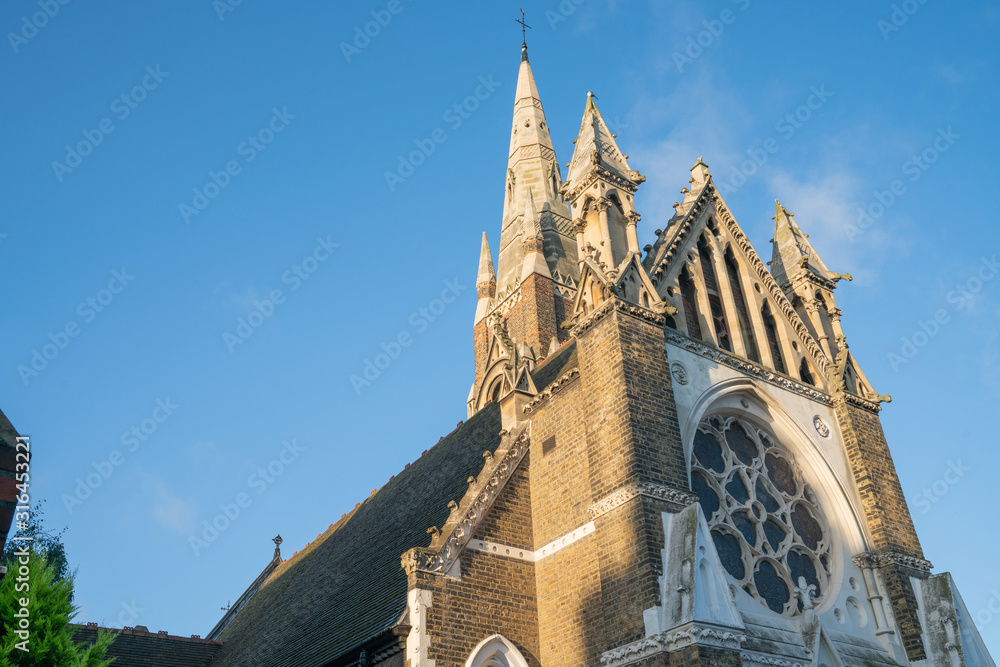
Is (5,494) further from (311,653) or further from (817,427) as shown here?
(817,427)

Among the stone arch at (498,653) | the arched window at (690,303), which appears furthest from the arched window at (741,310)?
the stone arch at (498,653)

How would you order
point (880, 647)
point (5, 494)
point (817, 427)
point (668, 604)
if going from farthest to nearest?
point (817, 427), point (880, 647), point (668, 604), point (5, 494)

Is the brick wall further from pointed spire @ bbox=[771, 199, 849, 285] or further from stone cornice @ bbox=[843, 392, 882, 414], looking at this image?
pointed spire @ bbox=[771, 199, 849, 285]

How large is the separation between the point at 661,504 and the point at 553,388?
392 cm

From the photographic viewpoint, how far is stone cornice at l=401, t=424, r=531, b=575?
555 inches

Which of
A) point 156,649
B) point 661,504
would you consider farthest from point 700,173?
point 156,649

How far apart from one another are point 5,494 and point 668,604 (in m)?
8.98

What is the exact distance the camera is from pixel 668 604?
1230 cm

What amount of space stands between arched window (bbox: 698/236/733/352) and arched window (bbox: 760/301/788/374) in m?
1.13

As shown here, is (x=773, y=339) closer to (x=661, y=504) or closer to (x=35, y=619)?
(x=661, y=504)

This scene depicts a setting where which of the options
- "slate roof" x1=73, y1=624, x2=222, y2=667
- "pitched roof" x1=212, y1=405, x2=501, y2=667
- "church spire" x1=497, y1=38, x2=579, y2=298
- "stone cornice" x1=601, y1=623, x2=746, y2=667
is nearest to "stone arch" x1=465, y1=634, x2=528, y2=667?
"pitched roof" x1=212, y1=405, x2=501, y2=667

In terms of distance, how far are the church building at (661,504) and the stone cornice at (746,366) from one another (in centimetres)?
6

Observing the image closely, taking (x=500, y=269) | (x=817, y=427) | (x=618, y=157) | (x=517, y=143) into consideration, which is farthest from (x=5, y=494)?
(x=517, y=143)

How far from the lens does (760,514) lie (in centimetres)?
1602
